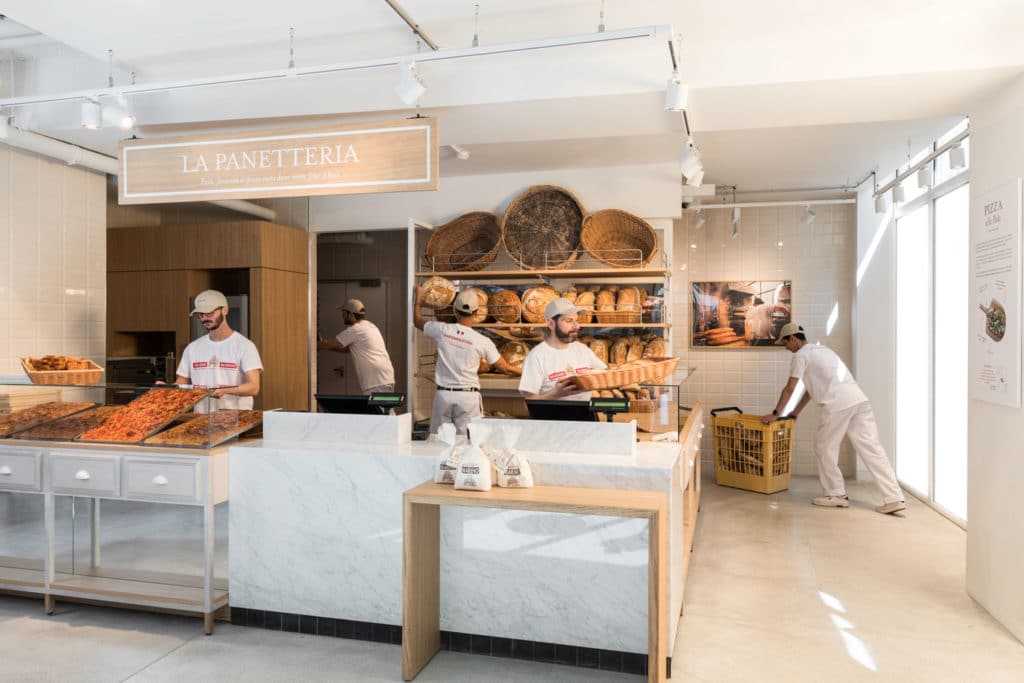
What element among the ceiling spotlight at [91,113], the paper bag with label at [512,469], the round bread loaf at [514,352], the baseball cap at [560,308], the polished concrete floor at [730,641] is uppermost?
the ceiling spotlight at [91,113]

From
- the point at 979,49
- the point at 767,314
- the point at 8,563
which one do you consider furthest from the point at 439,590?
the point at 767,314

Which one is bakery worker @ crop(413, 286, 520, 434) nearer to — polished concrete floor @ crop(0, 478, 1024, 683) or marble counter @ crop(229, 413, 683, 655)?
marble counter @ crop(229, 413, 683, 655)

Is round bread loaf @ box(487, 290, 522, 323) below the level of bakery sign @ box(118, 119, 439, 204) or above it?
below

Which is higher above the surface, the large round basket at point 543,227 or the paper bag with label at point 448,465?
the large round basket at point 543,227

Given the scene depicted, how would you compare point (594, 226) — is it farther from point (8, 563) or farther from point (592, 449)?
point (8, 563)

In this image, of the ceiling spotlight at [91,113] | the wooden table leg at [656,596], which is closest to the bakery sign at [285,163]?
the ceiling spotlight at [91,113]

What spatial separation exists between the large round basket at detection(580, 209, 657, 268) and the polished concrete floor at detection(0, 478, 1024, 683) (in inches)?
100

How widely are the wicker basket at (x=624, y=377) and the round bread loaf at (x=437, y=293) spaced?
268cm

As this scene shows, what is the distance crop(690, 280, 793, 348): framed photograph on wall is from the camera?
8.13 meters

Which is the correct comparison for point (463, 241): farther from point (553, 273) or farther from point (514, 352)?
point (514, 352)

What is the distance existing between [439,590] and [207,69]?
134 inches

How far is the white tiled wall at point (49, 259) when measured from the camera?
5.33 m

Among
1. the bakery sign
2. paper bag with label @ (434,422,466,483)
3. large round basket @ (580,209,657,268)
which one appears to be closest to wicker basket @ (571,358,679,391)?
paper bag with label @ (434,422,466,483)

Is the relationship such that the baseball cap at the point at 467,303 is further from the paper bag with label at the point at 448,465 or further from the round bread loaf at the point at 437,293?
the paper bag with label at the point at 448,465
